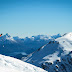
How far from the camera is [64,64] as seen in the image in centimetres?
10619

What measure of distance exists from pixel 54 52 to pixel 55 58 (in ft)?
42.3

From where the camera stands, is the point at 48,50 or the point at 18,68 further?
the point at 48,50

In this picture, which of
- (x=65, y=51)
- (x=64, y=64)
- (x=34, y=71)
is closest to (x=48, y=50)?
(x=65, y=51)

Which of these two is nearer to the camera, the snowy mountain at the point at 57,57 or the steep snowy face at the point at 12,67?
the steep snowy face at the point at 12,67

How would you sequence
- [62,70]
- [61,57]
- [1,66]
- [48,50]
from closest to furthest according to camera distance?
[1,66] → [62,70] → [61,57] → [48,50]

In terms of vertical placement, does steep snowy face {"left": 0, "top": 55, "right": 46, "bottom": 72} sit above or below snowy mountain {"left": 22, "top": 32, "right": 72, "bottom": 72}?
below

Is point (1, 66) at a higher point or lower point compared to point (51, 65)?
lower

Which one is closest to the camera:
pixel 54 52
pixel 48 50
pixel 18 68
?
pixel 18 68

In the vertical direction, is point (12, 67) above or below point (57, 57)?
below

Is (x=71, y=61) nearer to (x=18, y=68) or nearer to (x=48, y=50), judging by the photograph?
(x=48, y=50)

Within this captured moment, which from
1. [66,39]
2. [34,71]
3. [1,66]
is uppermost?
[66,39]

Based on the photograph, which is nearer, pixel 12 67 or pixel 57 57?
pixel 12 67

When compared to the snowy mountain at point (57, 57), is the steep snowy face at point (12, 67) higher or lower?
lower

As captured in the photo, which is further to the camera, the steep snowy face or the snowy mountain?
the snowy mountain
